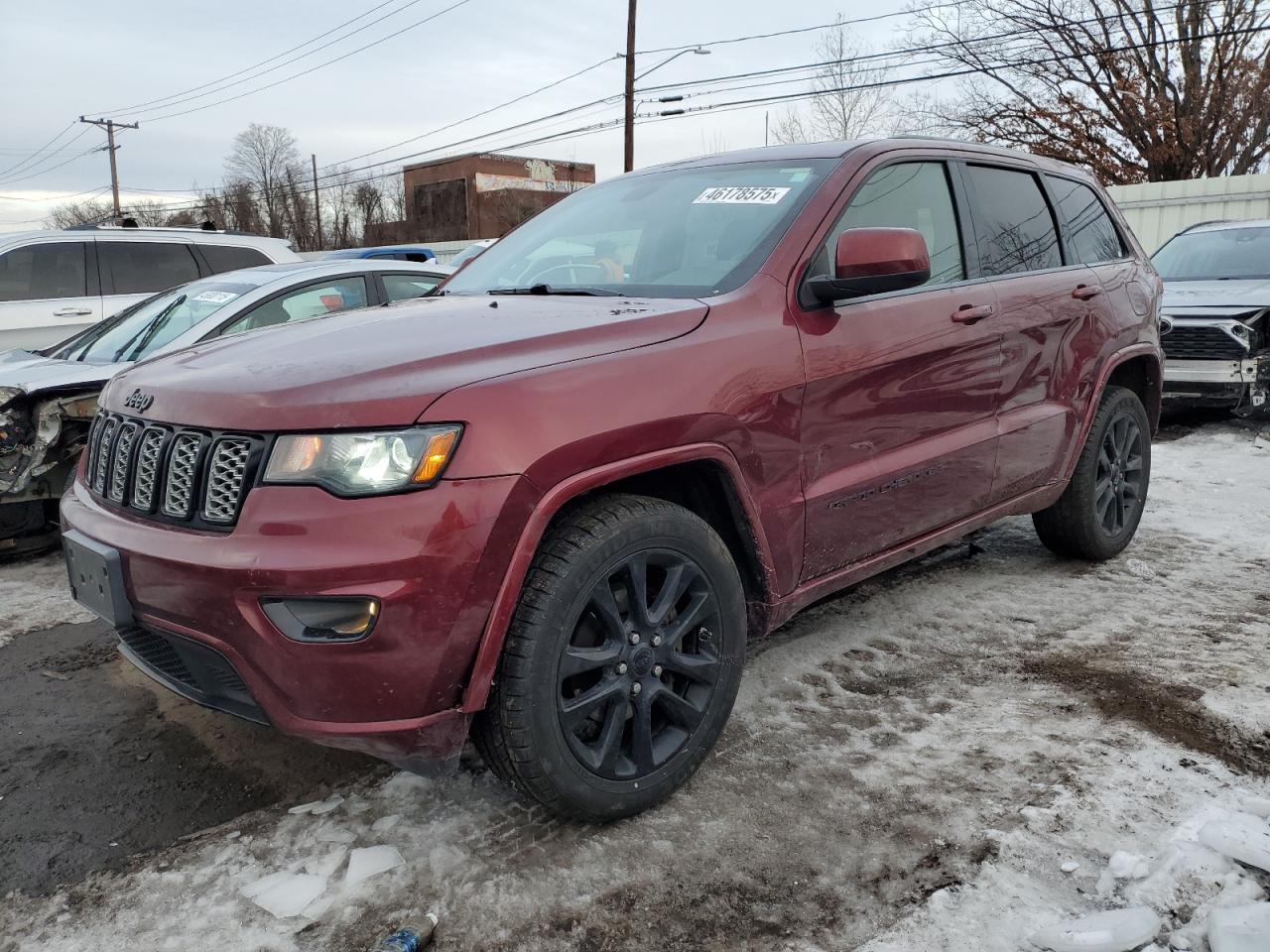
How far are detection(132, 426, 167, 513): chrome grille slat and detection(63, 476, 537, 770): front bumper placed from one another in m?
0.23

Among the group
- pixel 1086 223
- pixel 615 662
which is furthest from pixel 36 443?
pixel 1086 223

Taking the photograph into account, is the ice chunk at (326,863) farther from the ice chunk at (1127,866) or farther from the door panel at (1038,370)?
the door panel at (1038,370)

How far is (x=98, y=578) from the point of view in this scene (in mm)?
2377

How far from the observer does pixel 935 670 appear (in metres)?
3.42

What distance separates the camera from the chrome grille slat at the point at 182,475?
7.28ft

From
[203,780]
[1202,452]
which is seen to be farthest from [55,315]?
[1202,452]

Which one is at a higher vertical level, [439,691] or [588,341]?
[588,341]

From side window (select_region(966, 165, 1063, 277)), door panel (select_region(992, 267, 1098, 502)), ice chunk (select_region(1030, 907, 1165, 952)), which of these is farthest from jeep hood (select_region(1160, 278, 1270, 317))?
ice chunk (select_region(1030, 907, 1165, 952))

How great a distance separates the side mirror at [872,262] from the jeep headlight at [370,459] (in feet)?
4.15

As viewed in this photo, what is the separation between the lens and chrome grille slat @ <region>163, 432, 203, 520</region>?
2219 millimetres

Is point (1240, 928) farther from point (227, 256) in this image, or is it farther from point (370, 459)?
point (227, 256)

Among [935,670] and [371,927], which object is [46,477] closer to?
[371,927]

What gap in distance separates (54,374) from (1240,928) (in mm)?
5426

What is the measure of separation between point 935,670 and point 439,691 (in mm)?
2014
